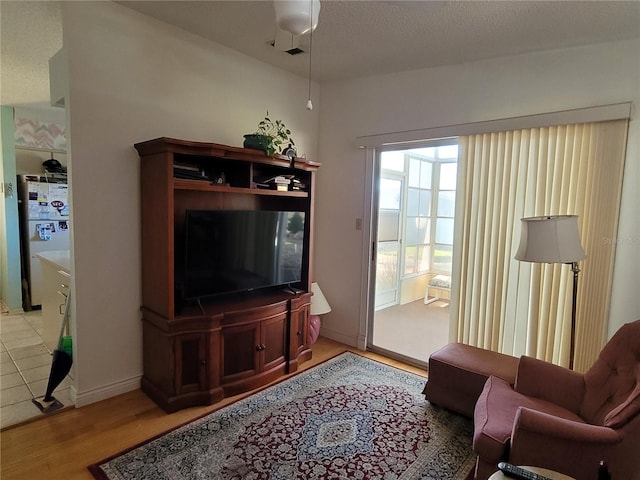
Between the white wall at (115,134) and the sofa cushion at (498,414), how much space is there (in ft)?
7.81

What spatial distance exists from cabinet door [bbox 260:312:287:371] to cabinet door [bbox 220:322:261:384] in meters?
0.07

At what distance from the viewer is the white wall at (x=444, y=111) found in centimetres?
238

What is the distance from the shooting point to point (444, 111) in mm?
3121

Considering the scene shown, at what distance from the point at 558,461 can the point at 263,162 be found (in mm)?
2498

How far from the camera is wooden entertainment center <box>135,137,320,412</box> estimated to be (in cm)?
247

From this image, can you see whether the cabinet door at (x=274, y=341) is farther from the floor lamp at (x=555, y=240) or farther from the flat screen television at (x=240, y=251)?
the floor lamp at (x=555, y=240)

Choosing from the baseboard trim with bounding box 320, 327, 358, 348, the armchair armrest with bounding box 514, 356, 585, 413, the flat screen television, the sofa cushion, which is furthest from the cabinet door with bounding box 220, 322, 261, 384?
the armchair armrest with bounding box 514, 356, 585, 413

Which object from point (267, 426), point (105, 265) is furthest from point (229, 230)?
point (267, 426)

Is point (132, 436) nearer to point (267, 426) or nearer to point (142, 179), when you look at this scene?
point (267, 426)

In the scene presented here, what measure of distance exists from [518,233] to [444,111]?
1.18 meters

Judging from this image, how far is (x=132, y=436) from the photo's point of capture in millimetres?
2225

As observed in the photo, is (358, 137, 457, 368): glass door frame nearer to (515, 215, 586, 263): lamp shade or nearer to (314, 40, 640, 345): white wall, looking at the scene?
(314, 40, 640, 345): white wall

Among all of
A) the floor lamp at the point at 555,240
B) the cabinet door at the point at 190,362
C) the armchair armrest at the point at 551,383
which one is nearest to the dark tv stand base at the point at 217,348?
the cabinet door at the point at 190,362

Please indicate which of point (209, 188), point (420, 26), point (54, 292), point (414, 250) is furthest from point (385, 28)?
point (414, 250)
